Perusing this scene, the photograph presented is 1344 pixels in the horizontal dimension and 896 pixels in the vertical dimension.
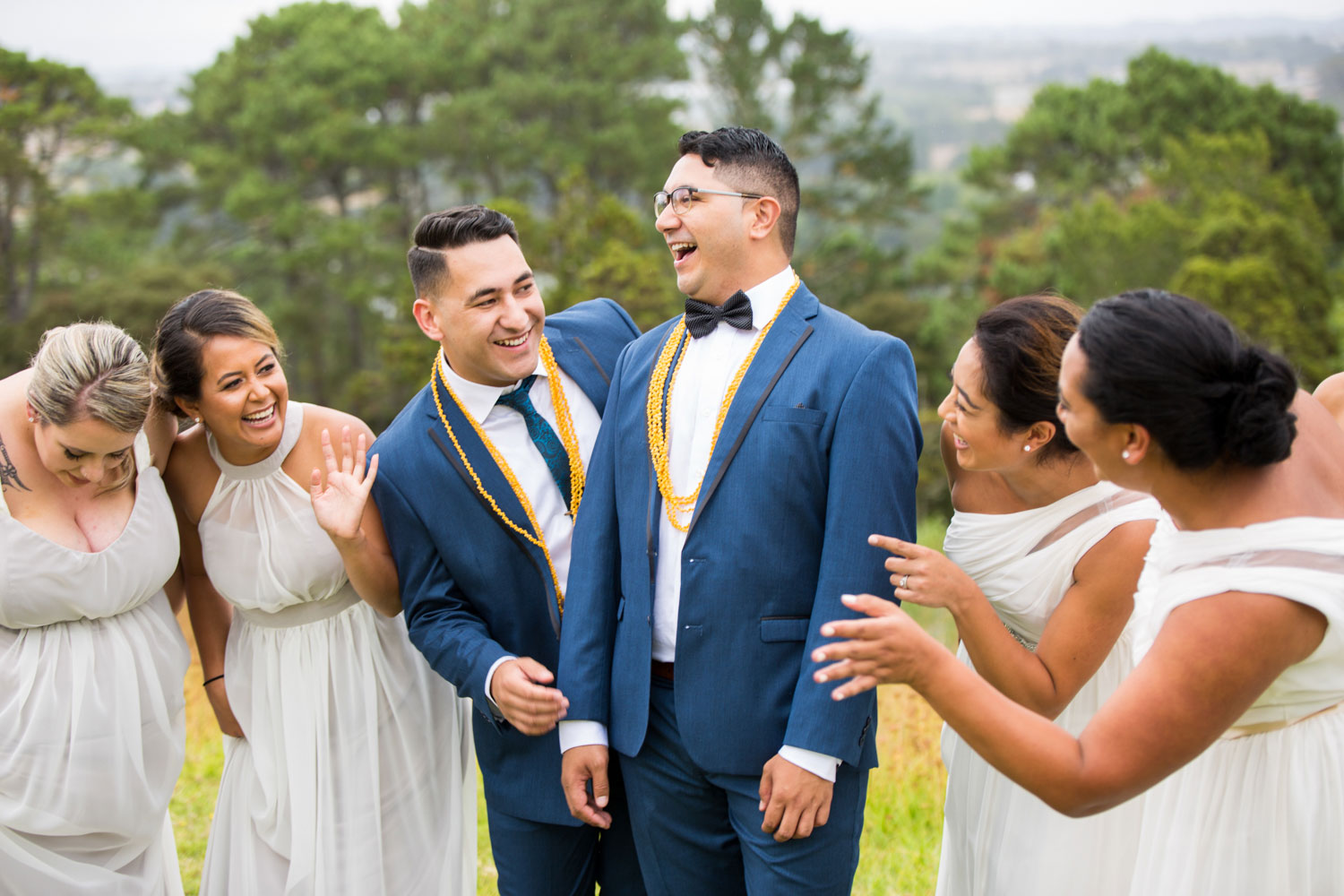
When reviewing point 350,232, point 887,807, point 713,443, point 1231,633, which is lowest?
point 887,807

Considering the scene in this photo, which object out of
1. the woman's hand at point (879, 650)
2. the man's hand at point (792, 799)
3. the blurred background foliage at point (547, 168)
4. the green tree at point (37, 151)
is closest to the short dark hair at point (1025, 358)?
the woman's hand at point (879, 650)

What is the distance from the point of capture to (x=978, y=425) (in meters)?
2.90

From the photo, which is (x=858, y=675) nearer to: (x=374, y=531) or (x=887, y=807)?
(x=374, y=531)

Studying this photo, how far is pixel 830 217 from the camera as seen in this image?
32969mm

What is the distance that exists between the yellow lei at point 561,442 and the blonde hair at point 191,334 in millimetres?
591

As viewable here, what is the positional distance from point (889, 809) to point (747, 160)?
11.8ft

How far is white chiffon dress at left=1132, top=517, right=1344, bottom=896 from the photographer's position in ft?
7.02

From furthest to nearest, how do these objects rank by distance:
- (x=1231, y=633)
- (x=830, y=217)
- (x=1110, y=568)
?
(x=830, y=217) → (x=1110, y=568) → (x=1231, y=633)

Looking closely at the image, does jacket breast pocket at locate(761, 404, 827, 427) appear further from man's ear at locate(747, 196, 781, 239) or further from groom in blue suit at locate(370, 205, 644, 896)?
groom in blue suit at locate(370, 205, 644, 896)

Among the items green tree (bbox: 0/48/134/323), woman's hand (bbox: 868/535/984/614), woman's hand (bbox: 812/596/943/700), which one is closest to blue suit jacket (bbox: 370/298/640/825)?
woman's hand (bbox: 868/535/984/614)

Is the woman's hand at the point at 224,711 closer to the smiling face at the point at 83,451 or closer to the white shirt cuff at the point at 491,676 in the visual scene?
the smiling face at the point at 83,451

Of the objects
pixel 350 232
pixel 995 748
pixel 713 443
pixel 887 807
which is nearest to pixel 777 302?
pixel 713 443

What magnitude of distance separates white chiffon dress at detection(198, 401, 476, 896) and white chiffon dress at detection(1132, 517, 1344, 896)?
2242mm

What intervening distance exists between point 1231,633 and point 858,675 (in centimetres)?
69
